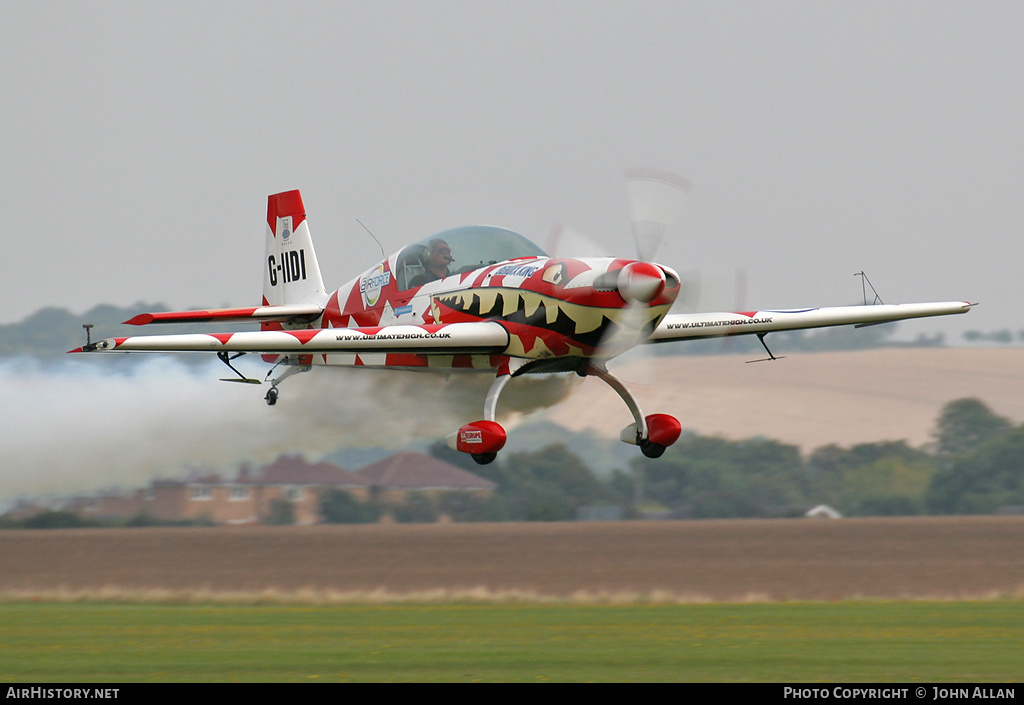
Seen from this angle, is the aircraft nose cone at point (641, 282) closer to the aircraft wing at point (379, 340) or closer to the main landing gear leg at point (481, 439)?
the aircraft wing at point (379, 340)

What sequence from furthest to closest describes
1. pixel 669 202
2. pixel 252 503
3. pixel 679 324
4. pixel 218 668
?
pixel 252 503 < pixel 218 668 < pixel 679 324 < pixel 669 202

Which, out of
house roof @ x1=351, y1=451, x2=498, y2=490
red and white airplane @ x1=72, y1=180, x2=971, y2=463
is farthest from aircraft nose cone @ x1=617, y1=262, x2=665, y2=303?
house roof @ x1=351, y1=451, x2=498, y2=490

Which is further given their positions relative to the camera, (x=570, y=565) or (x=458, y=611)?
(x=570, y=565)

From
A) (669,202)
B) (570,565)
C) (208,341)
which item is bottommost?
(570,565)

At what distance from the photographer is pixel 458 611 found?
3506 cm

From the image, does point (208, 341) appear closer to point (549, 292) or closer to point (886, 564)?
point (549, 292)

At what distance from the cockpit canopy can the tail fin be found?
445 centimetres

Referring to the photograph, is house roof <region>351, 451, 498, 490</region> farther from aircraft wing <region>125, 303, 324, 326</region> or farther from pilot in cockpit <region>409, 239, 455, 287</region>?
pilot in cockpit <region>409, 239, 455, 287</region>

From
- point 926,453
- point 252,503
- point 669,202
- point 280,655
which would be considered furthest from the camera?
point 926,453

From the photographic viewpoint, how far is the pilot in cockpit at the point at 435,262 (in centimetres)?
1975

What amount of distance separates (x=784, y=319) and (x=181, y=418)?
46.0 feet

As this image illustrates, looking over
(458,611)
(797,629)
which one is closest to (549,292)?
(797,629)

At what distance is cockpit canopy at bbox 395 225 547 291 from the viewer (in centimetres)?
1933

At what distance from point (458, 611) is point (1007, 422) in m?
48.9
